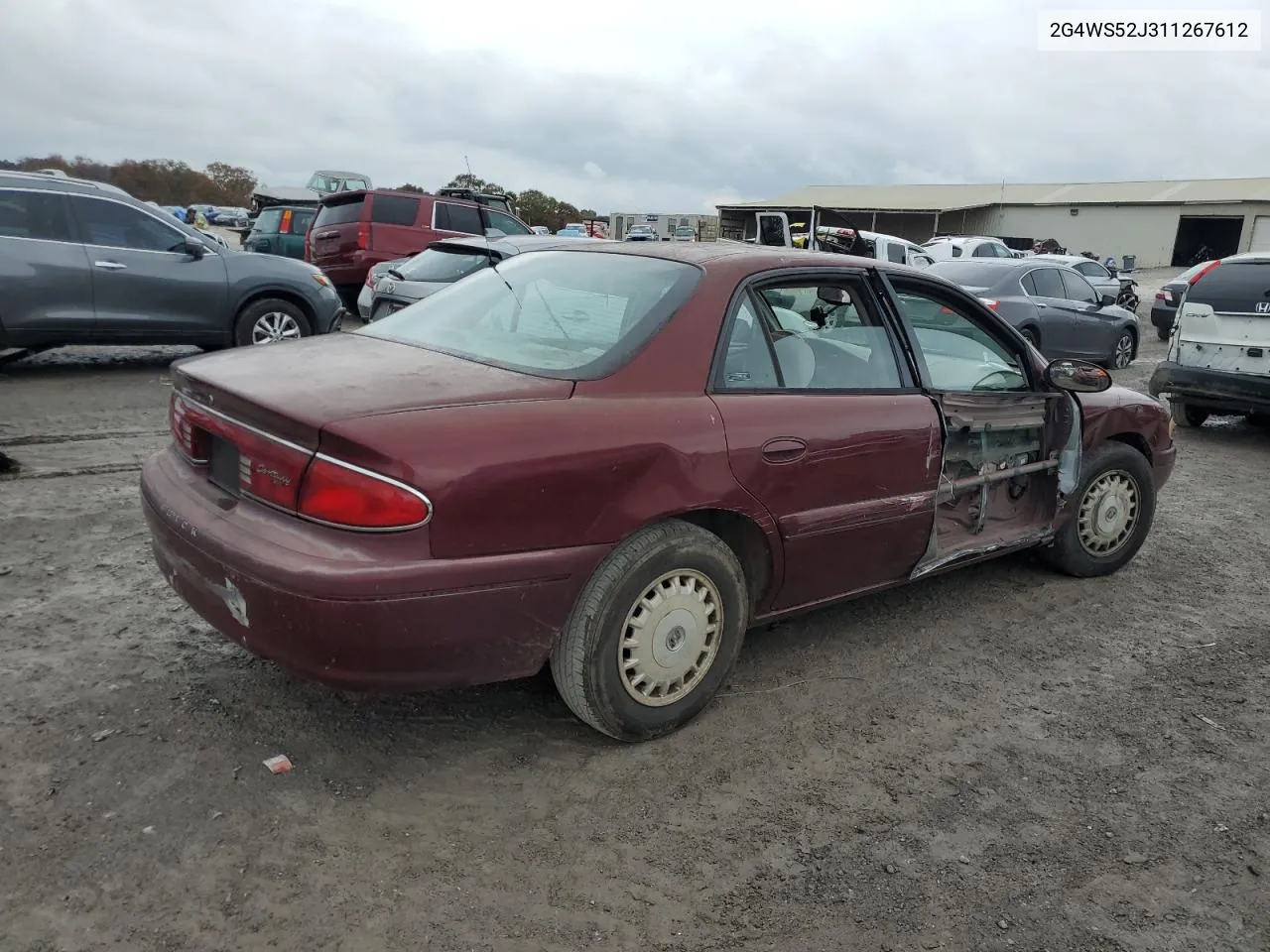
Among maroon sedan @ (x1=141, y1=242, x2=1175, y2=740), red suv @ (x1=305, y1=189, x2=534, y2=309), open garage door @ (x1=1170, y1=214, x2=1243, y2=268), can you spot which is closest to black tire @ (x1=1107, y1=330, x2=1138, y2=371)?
red suv @ (x1=305, y1=189, x2=534, y2=309)

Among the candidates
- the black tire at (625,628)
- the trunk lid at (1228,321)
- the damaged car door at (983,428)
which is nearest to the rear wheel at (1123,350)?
the trunk lid at (1228,321)

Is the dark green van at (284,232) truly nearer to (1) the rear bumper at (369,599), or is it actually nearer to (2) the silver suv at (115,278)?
(2) the silver suv at (115,278)

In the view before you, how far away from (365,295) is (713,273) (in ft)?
27.0

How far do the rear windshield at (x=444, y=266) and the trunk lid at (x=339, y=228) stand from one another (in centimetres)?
411

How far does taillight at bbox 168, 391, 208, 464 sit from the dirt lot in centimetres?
82

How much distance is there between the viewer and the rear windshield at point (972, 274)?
11.6m

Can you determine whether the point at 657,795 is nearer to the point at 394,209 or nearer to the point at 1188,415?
the point at 1188,415

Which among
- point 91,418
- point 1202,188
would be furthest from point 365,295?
point 1202,188

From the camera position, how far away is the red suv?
13.6 meters

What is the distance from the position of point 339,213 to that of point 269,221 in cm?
473

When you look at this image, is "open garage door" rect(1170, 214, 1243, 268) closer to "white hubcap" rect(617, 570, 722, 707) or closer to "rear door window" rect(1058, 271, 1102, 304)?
"rear door window" rect(1058, 271, 1102, 304)

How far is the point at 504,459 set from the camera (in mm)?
2604

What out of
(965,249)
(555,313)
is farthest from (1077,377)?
(965,249)

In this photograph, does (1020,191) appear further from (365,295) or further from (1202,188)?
(365,295)
